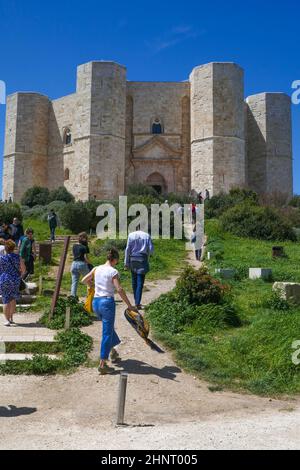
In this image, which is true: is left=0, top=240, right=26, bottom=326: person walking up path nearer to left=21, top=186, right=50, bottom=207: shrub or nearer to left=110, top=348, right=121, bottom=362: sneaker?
left=110, top=348, right=121, bottom=362: sneaker

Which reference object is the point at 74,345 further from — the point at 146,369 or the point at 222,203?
the point at 222,203

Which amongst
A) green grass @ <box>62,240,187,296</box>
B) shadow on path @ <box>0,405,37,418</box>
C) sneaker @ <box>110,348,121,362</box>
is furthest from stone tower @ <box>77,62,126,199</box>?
shadow on path @ <box>0,405,37,418</box>

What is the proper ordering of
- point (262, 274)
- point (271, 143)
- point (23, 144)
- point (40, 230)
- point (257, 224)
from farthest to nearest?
point (23, 144) < point (271, 143) < point (40, 230) < point (257, 224) < point (262, 274)

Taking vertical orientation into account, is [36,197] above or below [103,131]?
below

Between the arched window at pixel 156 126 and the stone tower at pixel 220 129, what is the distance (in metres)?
3.78

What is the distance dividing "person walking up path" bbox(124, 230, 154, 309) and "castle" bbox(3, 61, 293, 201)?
80.8 ft

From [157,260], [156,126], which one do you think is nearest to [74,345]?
[157,260]

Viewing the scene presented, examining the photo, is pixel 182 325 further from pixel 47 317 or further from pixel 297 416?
pixel 297 416

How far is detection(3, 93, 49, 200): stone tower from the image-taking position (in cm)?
3809

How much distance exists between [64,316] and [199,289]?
8.29 ft

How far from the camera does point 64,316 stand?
806 centimetres

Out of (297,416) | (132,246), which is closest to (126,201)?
(132,246)

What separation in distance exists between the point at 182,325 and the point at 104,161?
2686 centimetres

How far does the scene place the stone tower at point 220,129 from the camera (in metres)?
33.4
